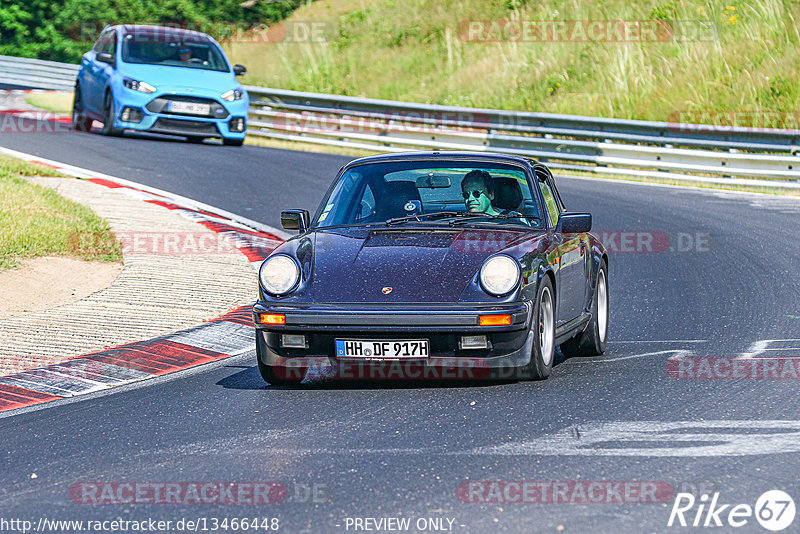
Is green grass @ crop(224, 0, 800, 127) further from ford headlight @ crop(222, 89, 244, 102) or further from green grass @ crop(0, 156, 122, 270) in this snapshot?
green grass @ crop(0, 156, 122, 270)

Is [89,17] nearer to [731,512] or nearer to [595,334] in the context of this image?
[595,334]

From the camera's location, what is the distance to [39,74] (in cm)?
3462

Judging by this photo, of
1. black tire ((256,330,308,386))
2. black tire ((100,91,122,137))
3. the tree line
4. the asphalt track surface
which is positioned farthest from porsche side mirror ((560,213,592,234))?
the tree line

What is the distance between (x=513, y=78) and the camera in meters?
28.5

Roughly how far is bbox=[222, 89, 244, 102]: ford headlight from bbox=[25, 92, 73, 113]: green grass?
7651 mm

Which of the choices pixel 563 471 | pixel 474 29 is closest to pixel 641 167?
pixel 474 29

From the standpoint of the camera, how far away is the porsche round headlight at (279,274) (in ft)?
23.3

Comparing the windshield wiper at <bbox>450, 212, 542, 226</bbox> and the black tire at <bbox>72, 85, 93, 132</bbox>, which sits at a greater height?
the windshield wiper at <bbox>450, 212, 542, 226</bbox>

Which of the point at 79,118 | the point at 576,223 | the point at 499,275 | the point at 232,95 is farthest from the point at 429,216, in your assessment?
the point at 79,118

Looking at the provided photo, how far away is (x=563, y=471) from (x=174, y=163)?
14.2 metres

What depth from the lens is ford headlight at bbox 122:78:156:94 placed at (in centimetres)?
1947

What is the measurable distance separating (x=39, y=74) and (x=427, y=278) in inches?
1180

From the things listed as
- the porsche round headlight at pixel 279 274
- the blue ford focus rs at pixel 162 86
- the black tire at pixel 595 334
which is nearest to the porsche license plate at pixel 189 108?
the blue ford focus rs at pixel 162 86

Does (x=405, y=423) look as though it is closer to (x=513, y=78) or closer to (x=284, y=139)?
(x=284, y=139)
